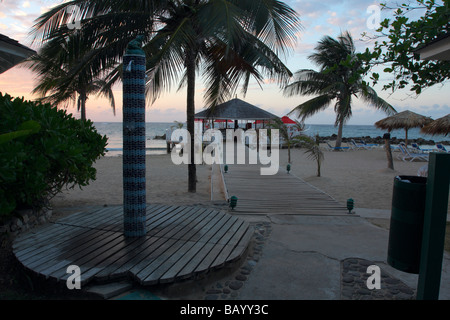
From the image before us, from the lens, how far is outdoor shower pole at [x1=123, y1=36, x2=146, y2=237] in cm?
360

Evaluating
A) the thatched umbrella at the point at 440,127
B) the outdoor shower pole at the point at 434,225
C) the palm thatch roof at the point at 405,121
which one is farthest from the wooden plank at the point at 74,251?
the palm thatch roof at the point at 405,121

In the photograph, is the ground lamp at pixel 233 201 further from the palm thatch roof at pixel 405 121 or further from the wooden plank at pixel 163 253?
the palm thatch roof at pixel 405 121

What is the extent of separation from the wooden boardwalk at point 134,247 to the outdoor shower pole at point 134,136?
0.26m

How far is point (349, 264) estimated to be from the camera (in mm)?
3688

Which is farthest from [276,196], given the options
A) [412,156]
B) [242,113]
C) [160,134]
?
[160,134]

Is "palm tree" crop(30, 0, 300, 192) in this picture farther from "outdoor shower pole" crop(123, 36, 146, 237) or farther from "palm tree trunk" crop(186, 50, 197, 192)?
"outdoor shower pole" crop(123, 36, 146, 237)

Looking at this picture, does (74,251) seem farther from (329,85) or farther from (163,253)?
(329,85)

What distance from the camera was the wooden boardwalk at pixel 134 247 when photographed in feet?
9.70

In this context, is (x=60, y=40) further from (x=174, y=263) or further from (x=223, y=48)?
(x=174, y=263)

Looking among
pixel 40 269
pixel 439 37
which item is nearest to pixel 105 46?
pixel 40 269

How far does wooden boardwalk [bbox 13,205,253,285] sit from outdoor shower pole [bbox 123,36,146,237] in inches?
10.1

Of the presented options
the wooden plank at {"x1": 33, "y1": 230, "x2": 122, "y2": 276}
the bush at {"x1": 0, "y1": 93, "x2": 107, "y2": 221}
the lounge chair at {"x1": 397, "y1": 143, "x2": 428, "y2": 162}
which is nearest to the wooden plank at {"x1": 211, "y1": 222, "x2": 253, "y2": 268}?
the wooden plank at {"x1": 33, "y1": 230, "x2": 122, "y2": 276}

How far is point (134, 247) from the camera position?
3.50m
